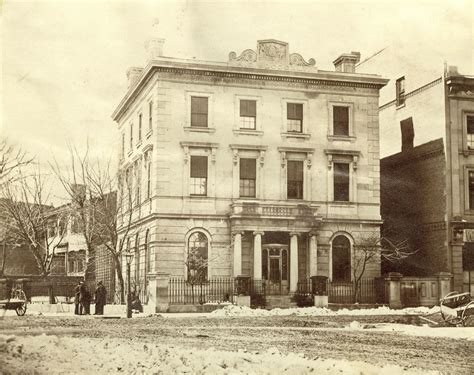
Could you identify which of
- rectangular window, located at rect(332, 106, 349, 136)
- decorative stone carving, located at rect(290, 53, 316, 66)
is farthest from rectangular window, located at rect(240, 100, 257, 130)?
rectangular window, located at rect(332, 106, 349, 136)

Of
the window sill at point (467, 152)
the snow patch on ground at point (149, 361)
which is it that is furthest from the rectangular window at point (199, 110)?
the snow patch on ground at point (149, 361)

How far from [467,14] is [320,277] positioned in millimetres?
13321

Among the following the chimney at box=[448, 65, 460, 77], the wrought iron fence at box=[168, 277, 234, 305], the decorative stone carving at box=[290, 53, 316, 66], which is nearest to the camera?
the wrought iron fence at box=[168, 277, 234, 305]

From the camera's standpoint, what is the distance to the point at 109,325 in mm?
18188

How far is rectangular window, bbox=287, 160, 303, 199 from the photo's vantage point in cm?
2972

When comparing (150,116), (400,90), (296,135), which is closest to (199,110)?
(150,116)

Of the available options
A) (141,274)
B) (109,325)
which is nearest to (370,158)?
(141,274)

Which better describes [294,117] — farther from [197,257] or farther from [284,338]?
[284,338]

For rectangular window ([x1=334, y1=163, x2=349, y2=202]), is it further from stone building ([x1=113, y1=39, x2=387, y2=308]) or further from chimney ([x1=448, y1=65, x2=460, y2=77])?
chimney ([x1=448, y1=65, x2=460, y2=77])

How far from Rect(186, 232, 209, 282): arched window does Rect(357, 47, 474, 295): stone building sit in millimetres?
9383

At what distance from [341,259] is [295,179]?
156 inches

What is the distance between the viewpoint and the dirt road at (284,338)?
12.8 metres

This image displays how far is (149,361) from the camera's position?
1120cm

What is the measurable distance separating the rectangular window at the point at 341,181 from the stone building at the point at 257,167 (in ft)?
0.14
